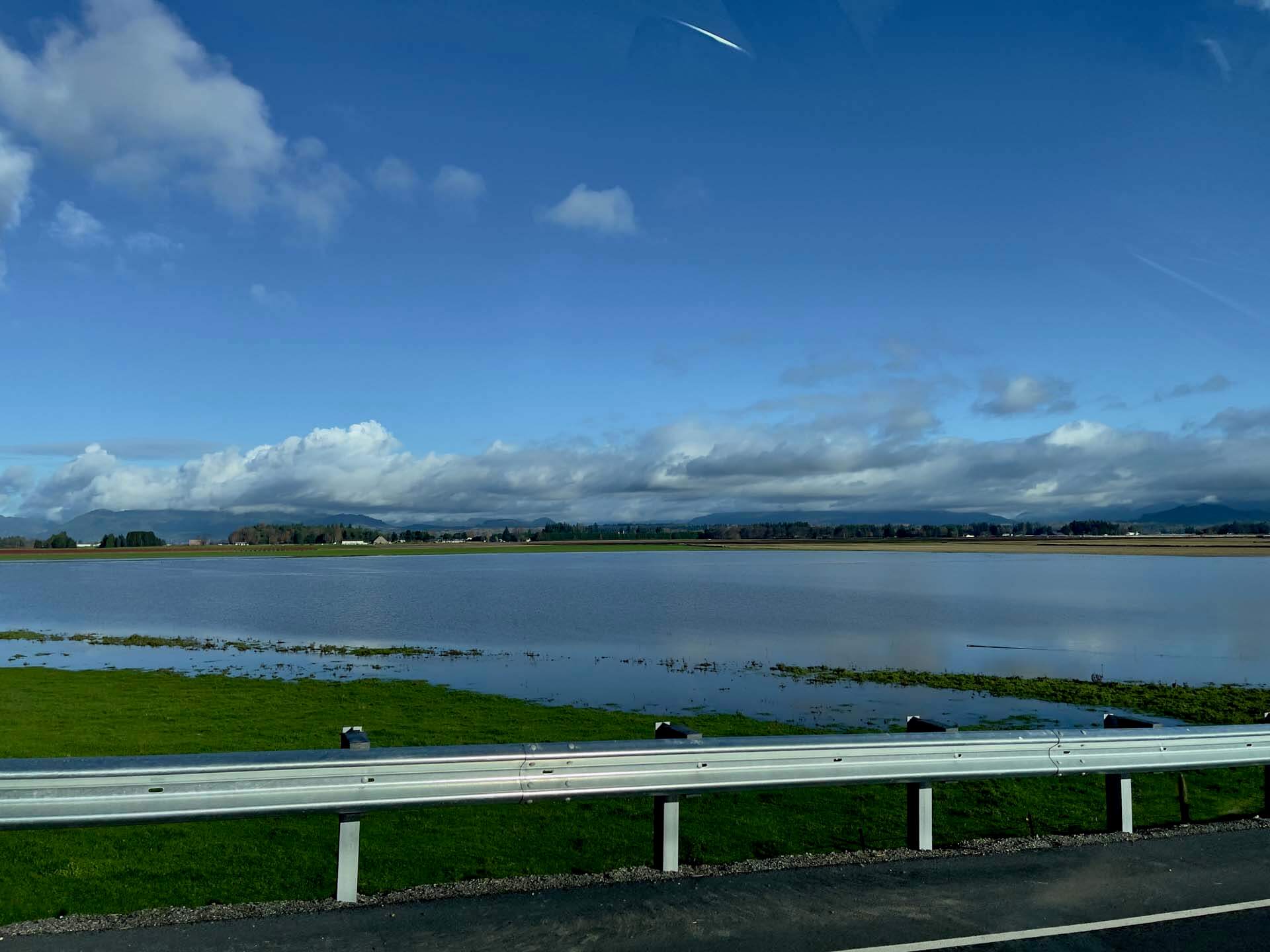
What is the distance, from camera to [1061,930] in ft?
20.6

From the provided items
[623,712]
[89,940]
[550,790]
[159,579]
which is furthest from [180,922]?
[159,579]

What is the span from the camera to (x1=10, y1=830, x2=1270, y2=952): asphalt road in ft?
19.6

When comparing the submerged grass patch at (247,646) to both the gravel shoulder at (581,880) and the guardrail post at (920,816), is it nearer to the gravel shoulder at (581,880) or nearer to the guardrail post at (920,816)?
the guardrail post at (920,816)

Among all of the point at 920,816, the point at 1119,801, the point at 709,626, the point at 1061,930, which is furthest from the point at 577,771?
the point at 709,626

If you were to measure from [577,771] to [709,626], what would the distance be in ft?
129

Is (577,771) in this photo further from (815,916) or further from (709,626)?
(709,626)

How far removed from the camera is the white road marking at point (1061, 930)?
594 centimetres

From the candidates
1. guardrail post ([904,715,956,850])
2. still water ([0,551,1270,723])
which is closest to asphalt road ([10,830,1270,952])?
guardrail post ([904,715,956,850])

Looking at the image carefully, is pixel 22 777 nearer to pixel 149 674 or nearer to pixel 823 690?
pixel 823 690

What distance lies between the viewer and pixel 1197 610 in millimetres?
53719

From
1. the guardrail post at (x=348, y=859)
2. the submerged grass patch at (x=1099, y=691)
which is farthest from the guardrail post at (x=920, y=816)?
the submerged grass patch at (x=1099, y=691)

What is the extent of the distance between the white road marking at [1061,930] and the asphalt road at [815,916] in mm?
28

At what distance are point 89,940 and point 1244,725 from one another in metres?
9.91

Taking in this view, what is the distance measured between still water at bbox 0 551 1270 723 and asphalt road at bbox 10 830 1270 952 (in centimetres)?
1486
